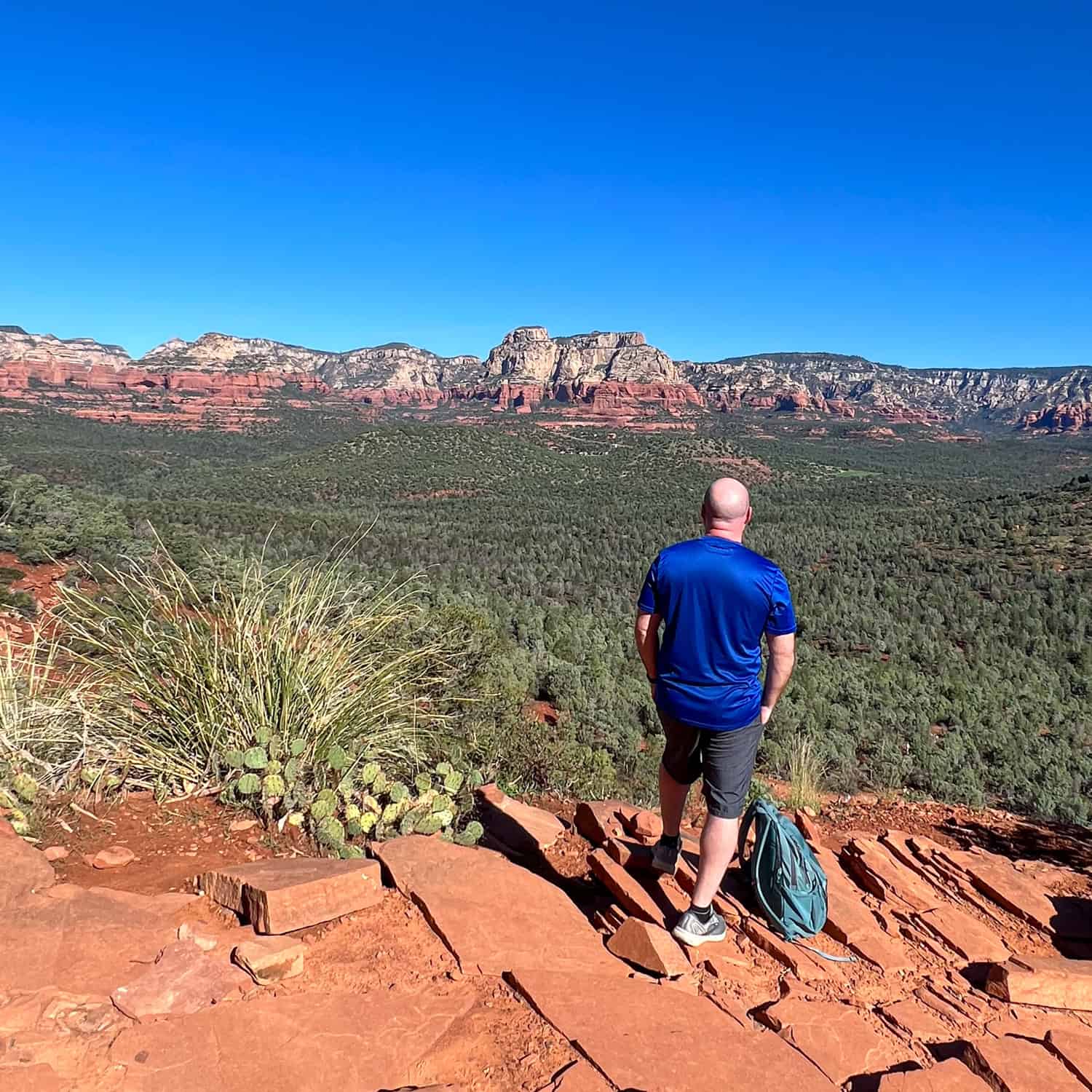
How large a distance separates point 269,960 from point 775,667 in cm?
211

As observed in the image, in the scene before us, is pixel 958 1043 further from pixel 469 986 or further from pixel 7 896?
pixel 7 896

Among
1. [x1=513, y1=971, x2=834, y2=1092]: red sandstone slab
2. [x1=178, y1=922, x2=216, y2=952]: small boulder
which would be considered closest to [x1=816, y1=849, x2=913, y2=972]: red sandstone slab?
[x1=513, y1=971, x2=834, y2=1092]: red sandstone slab

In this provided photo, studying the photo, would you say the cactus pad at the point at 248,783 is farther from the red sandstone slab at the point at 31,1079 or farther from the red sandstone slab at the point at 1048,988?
the red sandstone slab at the point at 1048,988

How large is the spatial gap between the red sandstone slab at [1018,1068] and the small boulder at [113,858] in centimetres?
311

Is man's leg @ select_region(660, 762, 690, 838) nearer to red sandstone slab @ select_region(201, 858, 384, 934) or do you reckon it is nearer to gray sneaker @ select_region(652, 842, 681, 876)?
gray sneaker @ select_region(652, 842, 681, 876)

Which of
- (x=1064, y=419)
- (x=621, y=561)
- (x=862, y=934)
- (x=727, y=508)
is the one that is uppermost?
(x=1064, y=419)

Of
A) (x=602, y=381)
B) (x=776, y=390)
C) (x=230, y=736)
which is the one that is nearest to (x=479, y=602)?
(x=230, y=736)

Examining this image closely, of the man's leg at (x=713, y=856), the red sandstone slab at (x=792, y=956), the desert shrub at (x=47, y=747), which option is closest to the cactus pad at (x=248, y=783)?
the desert shrub at (x=47, y=747)

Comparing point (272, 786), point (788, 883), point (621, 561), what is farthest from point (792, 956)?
point (621, 561)

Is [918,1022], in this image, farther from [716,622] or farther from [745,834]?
[716,622]

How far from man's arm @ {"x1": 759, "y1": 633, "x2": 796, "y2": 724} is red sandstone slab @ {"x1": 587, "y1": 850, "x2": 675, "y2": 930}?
93 centimetres

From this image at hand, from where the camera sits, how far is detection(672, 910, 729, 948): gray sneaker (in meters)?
2.64

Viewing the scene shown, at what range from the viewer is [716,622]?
8.87 ft

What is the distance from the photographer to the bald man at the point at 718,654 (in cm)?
270
